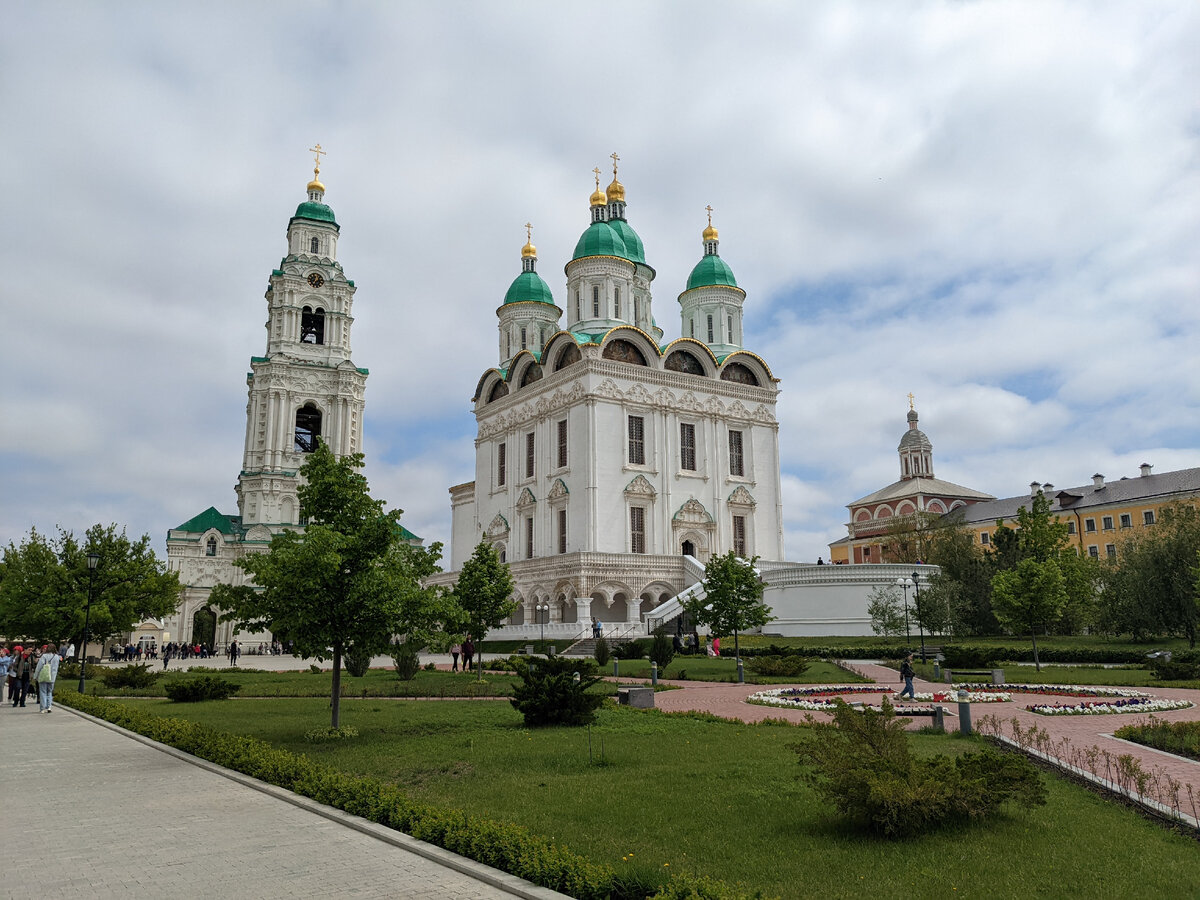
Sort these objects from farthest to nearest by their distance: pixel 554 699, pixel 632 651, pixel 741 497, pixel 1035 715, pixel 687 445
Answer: pixel 741 497 → pixel 687 445 → pixel 632 651 → pixel 1035 715 → pixel 554 699

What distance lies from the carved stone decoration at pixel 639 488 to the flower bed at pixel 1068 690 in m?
26.2

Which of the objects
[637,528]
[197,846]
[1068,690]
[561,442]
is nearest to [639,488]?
[637,528]

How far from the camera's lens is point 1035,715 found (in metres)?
16.0

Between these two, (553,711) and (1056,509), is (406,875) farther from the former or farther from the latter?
(1056,509)

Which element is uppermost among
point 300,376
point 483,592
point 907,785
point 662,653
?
point 300,376

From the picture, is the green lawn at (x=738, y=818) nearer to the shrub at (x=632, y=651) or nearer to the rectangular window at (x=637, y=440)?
the shrub at (x=632, y=651)

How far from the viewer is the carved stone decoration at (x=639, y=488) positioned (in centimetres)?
4700

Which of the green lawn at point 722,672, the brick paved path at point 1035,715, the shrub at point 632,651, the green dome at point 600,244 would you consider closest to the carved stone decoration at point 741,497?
the green dome at point 600,244

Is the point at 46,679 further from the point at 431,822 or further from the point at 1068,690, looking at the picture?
the point at 1068,690

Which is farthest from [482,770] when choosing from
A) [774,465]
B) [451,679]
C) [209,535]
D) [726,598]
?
[209,535]

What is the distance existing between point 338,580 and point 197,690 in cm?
932

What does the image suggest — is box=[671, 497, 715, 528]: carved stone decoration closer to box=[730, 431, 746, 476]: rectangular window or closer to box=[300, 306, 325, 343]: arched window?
box=[730, 431, 746, 476]: rectangular window

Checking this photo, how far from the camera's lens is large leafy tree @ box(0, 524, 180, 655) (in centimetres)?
2953

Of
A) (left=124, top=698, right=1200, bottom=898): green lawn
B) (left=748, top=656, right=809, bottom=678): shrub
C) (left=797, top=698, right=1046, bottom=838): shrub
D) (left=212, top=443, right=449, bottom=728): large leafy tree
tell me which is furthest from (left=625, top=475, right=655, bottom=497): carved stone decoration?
(left=797, top=698, right=1046, bottom=838): shrub
